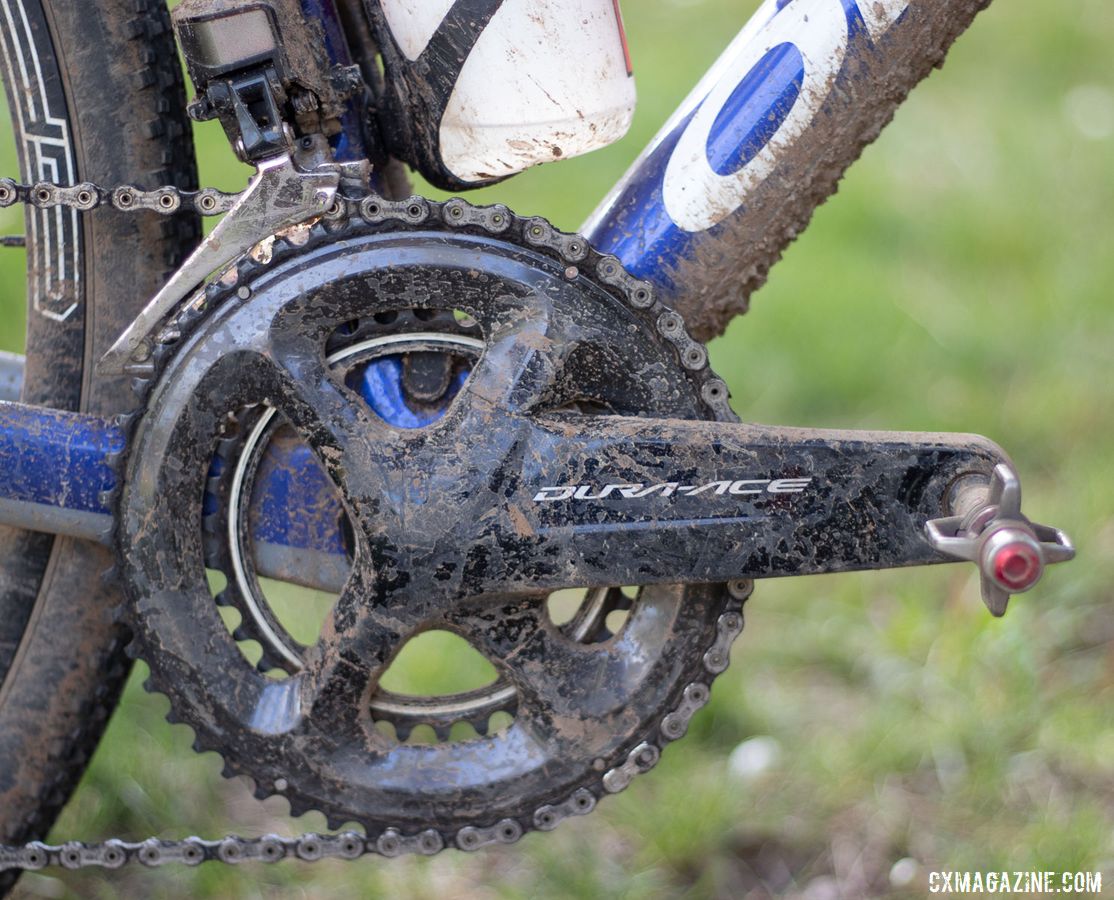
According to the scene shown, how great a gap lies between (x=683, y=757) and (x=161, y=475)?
1087 millimetres

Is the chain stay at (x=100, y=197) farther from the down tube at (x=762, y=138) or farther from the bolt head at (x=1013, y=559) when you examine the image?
the bolt head at (x=1013, y=559)

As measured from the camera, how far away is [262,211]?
1346 millimetres

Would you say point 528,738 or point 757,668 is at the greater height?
point 528,738

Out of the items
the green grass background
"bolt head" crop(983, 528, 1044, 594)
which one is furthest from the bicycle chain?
the green grass background

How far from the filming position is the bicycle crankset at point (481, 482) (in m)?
1.36

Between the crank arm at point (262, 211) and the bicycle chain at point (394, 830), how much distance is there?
0.09 ft

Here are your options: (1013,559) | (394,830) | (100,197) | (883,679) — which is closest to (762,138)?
(1013,559)

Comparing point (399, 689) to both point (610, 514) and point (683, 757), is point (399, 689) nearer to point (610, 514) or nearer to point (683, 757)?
point (683, 757)

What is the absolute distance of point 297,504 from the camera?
4.84 feet

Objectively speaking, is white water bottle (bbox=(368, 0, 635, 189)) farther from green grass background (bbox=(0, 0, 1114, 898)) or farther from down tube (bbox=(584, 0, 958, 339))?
green grass background (bbox=(0, 0, 1114, 898))

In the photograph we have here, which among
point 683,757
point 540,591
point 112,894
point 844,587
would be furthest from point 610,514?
point 844,587

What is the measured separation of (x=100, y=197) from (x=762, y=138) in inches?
29.6

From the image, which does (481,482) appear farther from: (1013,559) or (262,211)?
(1013,559)

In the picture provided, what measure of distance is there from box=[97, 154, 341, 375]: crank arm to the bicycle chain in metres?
0.03
